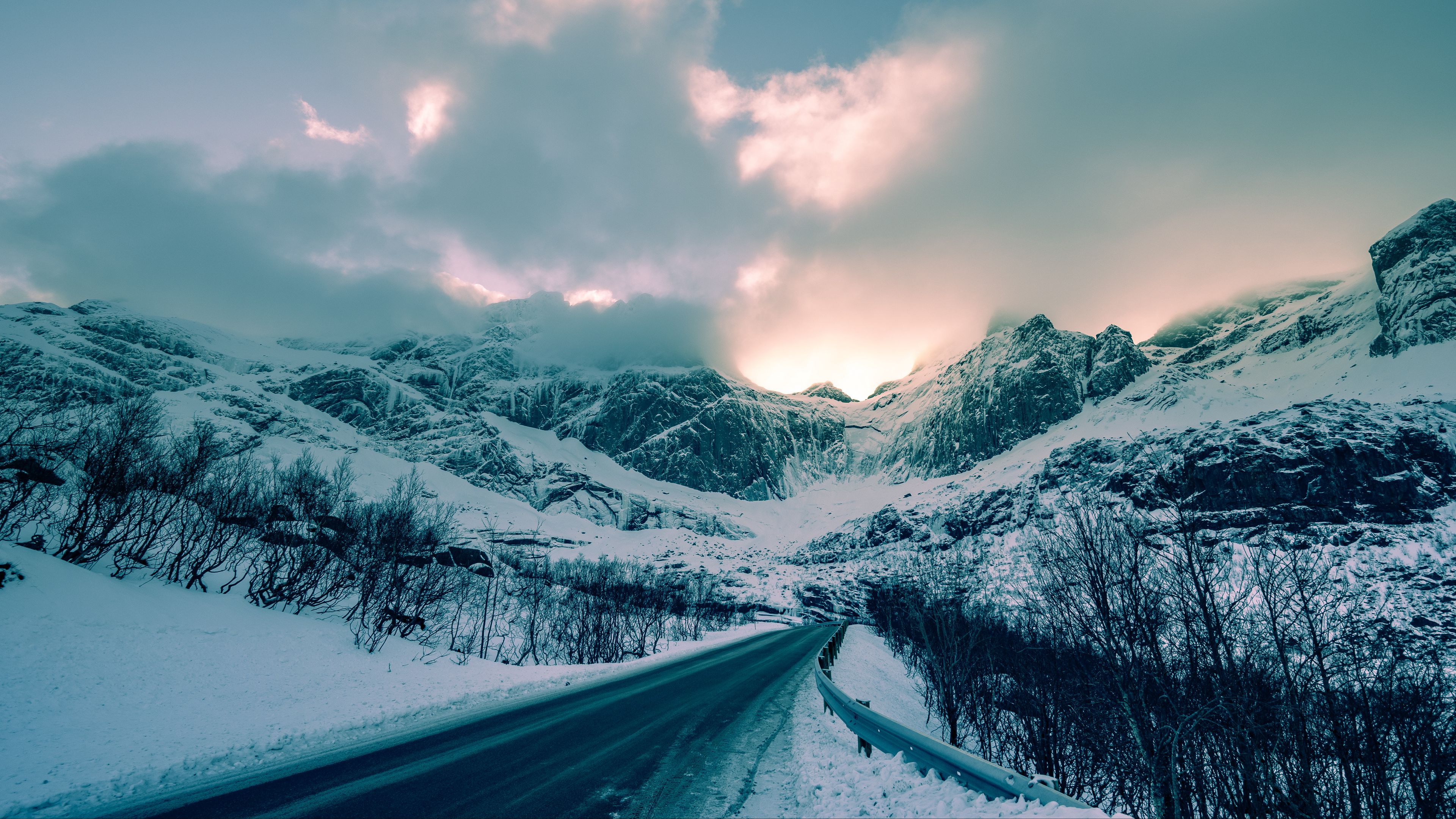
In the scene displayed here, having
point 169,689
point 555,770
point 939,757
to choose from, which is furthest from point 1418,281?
point 169,689

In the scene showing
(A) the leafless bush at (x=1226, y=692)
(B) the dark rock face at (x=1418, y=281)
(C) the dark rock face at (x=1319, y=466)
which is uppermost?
(B) the dark rock face at (x=1418, y=281)

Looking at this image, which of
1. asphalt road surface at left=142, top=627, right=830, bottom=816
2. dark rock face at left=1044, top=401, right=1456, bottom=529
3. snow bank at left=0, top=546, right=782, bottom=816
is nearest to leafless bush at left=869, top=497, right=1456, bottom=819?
asphalt road surface at left=142, top=627, right=830, bottom=816

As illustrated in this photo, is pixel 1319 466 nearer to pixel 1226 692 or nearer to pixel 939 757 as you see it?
pixel 1226 692

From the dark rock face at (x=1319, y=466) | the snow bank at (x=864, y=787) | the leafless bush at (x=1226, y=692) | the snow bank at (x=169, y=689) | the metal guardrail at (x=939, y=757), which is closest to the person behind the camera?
the metal guardrail at (x=939, y=757)

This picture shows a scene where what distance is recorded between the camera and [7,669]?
9.81 m

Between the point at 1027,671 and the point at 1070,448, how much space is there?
203 m

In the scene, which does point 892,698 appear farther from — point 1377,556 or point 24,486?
point 1377,556

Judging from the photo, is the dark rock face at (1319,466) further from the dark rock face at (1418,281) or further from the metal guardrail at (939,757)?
the metal guardrail at (939,757)

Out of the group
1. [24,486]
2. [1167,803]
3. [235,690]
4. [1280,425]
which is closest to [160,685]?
[235,690]

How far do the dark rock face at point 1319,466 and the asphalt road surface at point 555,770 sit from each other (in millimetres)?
142382

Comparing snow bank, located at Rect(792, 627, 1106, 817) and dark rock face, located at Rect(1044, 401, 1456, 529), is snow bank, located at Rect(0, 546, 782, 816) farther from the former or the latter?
dark rock face, located at Rect(1044, 401, 1456, 529)

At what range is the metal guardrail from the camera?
4.26m

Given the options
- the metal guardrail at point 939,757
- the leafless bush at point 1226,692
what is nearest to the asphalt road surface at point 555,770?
the metal guardrail at point 939,757

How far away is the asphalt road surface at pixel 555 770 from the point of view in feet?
18.0
